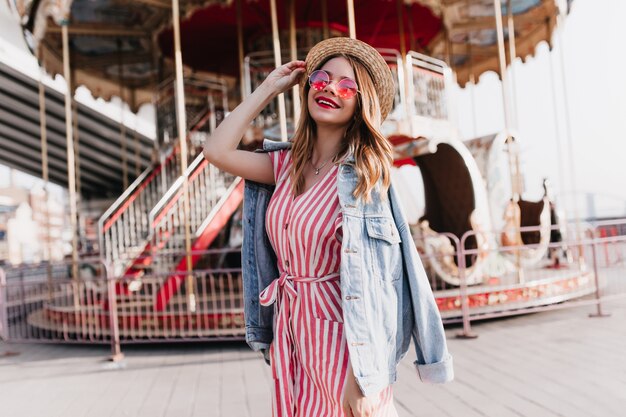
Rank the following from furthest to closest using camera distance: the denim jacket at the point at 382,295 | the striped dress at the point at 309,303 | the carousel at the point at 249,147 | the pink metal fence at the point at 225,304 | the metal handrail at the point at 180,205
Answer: the metal handrail at the point at 180,205 → the carousel at the point at 249,147 → the pink metal fence at the point at 225,304 → the striped dress at the point at 309,303 → the denim jacket at the point at 382,295

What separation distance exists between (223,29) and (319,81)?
10.4 meters

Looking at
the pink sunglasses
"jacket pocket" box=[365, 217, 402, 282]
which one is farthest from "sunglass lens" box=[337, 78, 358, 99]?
"jacket pocket" box=[365, 217, 402, 282]

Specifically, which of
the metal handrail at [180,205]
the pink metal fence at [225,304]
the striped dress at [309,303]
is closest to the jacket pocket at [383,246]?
the striped dress at [309,303]

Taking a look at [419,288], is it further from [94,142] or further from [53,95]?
[94,142]

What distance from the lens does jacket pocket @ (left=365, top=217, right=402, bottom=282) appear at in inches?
56.3

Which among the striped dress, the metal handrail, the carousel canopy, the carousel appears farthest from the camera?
the carousel canopy

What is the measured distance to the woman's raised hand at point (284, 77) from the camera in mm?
1704

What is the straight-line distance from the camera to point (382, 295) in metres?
1.44

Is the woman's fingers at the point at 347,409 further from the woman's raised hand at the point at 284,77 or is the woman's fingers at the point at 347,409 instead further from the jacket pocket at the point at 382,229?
the woman's raised hand at the point at 284,77

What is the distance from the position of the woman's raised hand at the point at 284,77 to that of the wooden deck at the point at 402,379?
2495 mm

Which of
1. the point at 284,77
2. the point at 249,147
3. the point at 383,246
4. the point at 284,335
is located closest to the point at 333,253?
the point at 383,246

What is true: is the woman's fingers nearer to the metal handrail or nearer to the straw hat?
the straw hat

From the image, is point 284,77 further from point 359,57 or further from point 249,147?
point 249,147

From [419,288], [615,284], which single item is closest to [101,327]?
[419,288]
